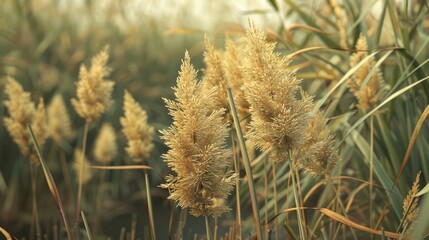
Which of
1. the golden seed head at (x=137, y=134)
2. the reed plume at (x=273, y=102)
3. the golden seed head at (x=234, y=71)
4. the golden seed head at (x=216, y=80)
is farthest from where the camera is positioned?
the golden seed head at (x=137, y=134)

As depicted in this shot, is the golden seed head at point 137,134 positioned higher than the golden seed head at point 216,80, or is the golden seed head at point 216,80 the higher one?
the golden seed head at point 216,80

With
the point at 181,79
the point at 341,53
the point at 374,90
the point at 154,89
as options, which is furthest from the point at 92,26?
the point at 181,79

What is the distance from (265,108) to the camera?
126 centimetres

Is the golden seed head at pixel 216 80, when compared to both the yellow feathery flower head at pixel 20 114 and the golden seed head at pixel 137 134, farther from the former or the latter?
the yellow feathery flower head at pixel 20 114

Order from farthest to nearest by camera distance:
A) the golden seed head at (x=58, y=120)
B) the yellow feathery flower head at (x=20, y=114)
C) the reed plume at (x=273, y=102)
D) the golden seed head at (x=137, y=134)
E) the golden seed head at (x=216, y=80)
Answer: the golden seed head at (x=58, y=120)
the yellow feathery flower head at (x=20, y=114)
the golden seed head at (x=137, y=134)
the golden seed head at (x=216, y=80)
the reed plume at (x=273, y=102)

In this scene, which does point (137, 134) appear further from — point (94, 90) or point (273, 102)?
point (273, 102)

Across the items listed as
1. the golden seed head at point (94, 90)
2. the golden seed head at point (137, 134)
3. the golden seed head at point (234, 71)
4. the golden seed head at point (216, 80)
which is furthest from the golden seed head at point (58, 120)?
the golden seed head at point (216, 80)

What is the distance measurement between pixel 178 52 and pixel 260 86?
4.13 meters

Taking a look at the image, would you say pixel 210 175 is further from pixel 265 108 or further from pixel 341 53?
pixel 341 53

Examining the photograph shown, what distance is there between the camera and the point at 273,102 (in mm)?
1258

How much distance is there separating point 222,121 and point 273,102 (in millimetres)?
410

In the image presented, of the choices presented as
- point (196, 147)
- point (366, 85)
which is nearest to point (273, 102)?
point (196, 147)

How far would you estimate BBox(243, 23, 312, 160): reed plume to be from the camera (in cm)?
125

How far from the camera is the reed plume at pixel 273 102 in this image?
125 cm
